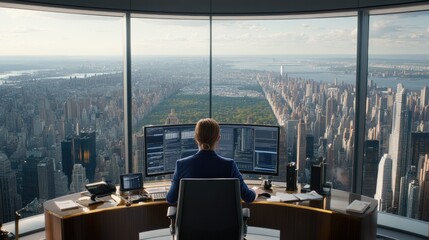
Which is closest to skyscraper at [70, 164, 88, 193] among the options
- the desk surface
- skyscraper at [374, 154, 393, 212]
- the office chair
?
the desk surface

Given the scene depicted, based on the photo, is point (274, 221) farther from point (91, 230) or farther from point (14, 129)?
point (14, 129)

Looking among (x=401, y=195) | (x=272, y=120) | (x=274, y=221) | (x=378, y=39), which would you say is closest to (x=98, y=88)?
(x=272, y=120)

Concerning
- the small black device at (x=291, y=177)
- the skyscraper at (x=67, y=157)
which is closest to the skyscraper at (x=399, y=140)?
the small black device at (x=291, y=177)

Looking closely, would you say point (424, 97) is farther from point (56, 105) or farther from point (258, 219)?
point (56, 105)

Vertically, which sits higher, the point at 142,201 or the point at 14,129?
the point at 14,129

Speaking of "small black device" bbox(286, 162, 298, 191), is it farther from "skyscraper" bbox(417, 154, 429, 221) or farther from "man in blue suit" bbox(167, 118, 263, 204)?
"skyscraper" bbox(417, 154, 429, 221)

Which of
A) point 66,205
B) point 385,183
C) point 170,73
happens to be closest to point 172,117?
point 170,73

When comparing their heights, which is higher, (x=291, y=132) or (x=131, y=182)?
(x=291, y=132)

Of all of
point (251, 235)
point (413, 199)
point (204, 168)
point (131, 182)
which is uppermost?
point (204, 168)
